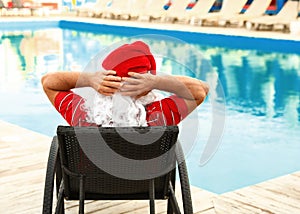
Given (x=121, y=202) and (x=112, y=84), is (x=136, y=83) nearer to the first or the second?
(x=112, y=84)

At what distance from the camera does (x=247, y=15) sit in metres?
14.2

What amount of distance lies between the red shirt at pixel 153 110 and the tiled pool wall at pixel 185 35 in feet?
29.9

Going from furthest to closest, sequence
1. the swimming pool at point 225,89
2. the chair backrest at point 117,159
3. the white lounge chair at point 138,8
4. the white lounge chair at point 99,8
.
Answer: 1. the white lounge chair at point 99,8
2. the white lounge chair at point 138,8
3. the swimming pool at point 225,89
4. the chair backrest at point 117,159

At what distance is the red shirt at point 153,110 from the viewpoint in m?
2.11

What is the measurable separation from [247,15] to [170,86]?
12493 mm

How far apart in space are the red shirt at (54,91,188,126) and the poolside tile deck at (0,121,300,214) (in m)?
0.64

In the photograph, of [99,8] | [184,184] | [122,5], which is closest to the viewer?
[184,184]

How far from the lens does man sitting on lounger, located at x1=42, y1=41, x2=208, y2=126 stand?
2.00 m

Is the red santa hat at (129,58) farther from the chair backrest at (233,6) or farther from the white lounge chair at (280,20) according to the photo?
the chair backrest at (233,6)

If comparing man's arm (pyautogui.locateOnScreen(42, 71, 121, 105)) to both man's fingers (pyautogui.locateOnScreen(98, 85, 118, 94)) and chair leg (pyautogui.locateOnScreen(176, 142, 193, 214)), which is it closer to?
man's fingers (pyautogui.locateOnScreen(98, 85, 118, 94))

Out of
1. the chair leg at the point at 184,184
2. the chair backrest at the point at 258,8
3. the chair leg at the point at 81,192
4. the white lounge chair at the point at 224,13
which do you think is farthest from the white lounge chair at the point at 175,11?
the chair leg at the point at 81,192

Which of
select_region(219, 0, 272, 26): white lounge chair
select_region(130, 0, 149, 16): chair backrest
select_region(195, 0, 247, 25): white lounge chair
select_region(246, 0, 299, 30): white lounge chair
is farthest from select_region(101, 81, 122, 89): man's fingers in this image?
select_region(130, 0, 149, 16): chair backrest

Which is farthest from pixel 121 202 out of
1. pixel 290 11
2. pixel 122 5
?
pixel 122 5

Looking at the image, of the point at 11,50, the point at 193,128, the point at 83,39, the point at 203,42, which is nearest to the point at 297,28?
the point at 203,42
